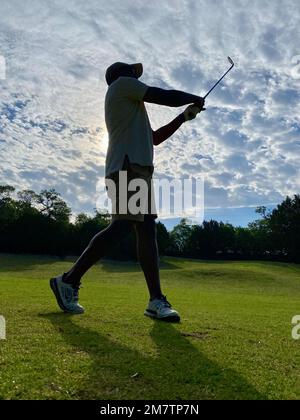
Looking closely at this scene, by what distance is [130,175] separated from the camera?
5.23 metres

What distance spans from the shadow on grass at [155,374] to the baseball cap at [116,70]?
3449 millimetres

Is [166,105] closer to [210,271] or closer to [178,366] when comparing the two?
[178,366]

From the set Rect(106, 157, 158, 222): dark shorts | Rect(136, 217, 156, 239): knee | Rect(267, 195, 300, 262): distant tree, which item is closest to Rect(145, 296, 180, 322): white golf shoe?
Rect(136, 217, 156, 239): knee

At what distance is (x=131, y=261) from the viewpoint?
78625mm

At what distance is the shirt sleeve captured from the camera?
5211 millimetres

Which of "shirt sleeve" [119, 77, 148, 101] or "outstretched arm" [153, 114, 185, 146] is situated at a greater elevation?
"shirt sleeve" [119, 77, 148, 101]

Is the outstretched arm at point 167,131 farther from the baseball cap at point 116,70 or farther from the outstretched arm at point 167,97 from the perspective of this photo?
the baseball cap at point 116,70

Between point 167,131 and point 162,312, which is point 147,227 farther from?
point 167,131

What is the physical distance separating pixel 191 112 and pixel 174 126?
495mm

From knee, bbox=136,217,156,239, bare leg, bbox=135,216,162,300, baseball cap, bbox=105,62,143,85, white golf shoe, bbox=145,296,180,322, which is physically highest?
baseball cap, bbox=105,62,143,85

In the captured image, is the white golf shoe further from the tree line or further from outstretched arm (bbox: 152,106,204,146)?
the tree line

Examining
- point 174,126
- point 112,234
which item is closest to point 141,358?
point 112,234

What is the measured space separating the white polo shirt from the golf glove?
501 mm
